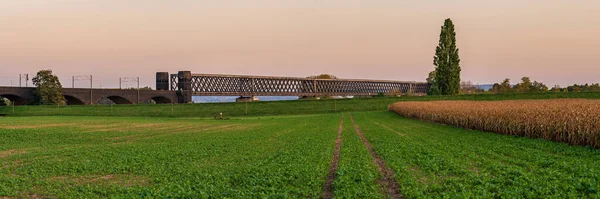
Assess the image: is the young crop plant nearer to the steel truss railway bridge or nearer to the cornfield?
the cornfield

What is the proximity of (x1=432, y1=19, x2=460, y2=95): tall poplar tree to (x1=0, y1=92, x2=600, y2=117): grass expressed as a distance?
848 cm

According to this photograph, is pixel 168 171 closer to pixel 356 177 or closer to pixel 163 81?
pixel 356 177

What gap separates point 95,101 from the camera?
12044 centimetres

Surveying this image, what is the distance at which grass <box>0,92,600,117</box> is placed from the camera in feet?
295

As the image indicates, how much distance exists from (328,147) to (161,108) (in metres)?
78.2

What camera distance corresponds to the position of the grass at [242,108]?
89.8 meters

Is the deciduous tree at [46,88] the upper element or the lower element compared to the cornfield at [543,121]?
upper

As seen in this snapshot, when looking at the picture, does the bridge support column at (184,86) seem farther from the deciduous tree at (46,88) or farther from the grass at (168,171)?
the grass at (168,171)

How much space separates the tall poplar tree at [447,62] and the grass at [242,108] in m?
8.48

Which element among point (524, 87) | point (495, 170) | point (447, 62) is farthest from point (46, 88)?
point (524, 87)

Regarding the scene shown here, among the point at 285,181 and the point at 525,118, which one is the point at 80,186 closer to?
the point at 285,181

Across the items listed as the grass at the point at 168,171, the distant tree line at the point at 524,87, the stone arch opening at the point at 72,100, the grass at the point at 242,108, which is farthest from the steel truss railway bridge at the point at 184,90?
the grass at the point at 168,171

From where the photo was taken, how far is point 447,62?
107188 millimetres

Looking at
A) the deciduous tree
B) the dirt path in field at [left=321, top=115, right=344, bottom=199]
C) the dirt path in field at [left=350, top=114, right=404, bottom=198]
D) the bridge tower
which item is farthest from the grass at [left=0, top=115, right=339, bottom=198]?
Result: the bridge tower
